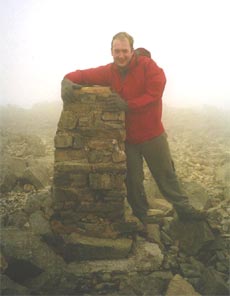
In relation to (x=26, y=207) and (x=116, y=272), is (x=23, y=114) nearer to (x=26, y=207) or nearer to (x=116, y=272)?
(x=26, y=207)

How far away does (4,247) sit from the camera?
3025 millimetres

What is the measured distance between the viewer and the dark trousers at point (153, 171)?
3.64 meters

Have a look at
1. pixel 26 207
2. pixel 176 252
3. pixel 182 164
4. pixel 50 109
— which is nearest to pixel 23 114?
pixel 50 109

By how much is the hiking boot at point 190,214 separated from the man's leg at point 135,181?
0.36 metres

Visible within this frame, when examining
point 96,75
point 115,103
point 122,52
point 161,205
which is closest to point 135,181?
point 161,205

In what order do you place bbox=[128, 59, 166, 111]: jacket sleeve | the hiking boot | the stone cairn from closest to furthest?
1. the stone cairn
2. bbox=[128, 59, 166, 111]: jacket sleeve
3. the hiking boot

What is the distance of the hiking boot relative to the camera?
146 inches

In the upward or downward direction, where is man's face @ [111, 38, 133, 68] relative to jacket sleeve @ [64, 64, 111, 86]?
upward

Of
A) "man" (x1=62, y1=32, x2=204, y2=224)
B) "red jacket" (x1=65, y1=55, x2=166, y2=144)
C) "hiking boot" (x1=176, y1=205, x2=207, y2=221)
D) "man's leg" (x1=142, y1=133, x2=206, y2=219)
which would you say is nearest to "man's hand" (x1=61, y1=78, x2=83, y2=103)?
"man" (x1=62, y1=32, x2=204, y2=224)

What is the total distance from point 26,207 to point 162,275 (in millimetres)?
1579

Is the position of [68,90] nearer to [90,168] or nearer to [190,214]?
[90,168]

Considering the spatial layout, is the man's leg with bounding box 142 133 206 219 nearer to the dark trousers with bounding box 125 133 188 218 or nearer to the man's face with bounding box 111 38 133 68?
the dark trousers with bounding box 125 133 188 218

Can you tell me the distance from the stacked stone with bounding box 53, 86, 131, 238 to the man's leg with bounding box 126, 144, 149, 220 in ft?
1.05

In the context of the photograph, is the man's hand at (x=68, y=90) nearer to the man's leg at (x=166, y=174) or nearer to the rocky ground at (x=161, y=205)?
the man's leg at (x=166, y=174)
